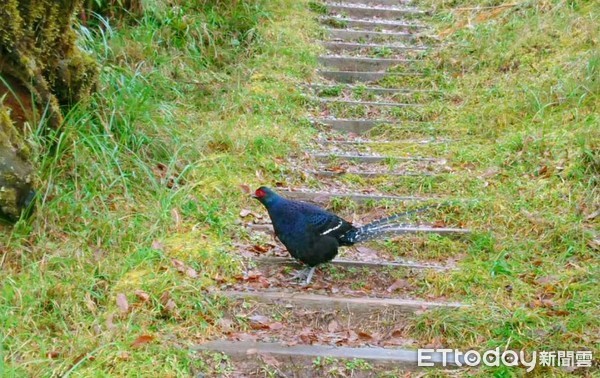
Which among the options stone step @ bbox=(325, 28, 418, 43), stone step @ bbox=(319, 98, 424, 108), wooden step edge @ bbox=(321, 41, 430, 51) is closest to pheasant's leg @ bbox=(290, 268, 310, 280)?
stone step @ bbox=(319, 98, 424, 108)

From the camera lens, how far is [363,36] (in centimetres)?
933

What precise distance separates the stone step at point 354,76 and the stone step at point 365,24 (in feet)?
5.28

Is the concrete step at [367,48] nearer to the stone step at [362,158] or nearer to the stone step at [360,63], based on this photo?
the stone step at [360,63]

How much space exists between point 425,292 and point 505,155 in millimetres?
2060

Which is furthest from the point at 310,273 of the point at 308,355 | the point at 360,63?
the point at 360,63

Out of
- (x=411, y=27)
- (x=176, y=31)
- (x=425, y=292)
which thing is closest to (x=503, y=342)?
(x=425, y=292)

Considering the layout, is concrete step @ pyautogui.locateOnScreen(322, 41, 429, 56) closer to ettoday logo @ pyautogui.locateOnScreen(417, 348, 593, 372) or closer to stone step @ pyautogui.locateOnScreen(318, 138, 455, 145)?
stone step @ pyautogui.locateOnScreen(318, 138, 455, 145)

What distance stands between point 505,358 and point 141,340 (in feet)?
5.99

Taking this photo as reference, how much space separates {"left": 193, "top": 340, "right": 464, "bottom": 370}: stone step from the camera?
362cm

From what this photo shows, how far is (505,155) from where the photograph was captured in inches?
230

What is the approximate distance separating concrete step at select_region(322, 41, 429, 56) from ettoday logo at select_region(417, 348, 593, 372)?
578cm

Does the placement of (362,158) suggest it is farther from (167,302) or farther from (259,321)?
(167,302)

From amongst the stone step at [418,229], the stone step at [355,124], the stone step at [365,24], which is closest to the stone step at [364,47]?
the stone step at [365,24]

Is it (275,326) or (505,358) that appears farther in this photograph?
(275,326)
